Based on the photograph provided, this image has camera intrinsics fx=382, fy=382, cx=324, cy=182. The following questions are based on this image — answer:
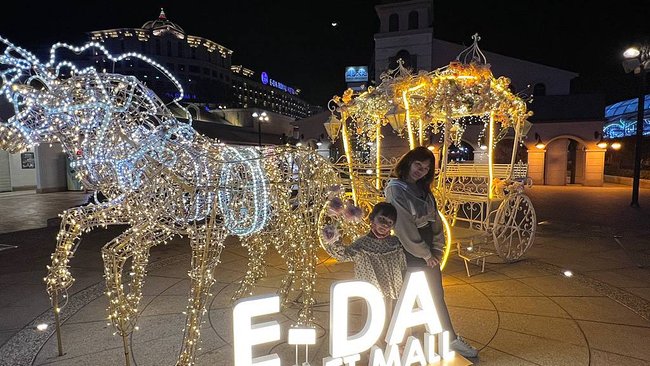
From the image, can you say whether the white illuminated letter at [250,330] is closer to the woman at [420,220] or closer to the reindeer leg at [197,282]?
the reindeer leg at [197,282]

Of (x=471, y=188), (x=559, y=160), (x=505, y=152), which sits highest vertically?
(x=505, y=152)

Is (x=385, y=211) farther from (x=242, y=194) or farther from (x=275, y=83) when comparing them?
(x=275, y=83)

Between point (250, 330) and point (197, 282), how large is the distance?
71 cm

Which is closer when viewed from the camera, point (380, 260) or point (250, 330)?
point (250, 330)

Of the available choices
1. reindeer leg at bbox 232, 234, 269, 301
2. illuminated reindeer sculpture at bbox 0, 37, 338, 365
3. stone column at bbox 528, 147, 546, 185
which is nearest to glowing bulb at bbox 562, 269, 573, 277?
illuminated reindeer sculpture at bbox 0, 37, 338, 365

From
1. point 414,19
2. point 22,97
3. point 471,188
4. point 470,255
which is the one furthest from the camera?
point 414,19

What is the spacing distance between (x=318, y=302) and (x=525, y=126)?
13.5 feet

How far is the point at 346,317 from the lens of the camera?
2656 mm

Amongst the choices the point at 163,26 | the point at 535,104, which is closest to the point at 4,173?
the point at 535,104

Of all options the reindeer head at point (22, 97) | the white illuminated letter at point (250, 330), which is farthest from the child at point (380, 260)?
the reindeer head at point (22, 97)

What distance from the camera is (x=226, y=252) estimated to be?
23.7 feet

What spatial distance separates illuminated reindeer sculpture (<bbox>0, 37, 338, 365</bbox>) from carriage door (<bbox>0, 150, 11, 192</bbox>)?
18.1m

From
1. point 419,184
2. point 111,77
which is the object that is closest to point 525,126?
point 419,184

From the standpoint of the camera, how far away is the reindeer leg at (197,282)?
2955 mm
